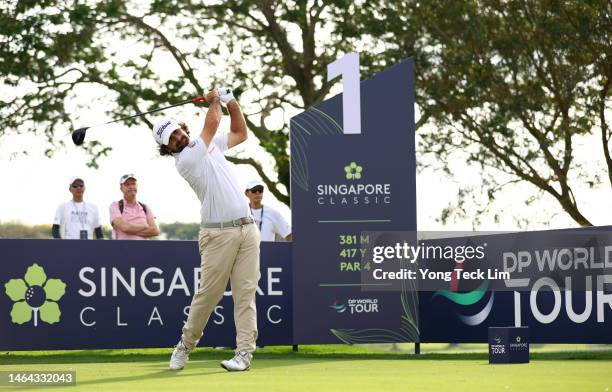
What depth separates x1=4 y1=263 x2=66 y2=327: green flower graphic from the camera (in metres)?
12.6

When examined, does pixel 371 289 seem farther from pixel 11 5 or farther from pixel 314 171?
pixel 11 5

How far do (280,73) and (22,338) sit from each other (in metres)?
14.4

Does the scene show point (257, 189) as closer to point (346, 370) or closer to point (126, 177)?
point (126, 177)

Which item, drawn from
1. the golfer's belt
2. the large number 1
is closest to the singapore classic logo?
the large number 1

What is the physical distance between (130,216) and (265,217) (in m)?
1.42

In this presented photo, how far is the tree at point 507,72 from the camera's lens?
75.5 ft

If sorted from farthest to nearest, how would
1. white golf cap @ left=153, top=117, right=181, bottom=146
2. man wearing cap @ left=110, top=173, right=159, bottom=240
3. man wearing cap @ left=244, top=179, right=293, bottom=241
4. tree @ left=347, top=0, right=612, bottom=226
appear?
tree @ left=347, top=0, right=612, bottom=226 < man wearing cap @ left=244, top=179, right=293, bottom=241 < man wearing cap @ left=110, top=173, right=159, bottom=240 < white golf cap @ left=153, top=117, right=181, bottom=146

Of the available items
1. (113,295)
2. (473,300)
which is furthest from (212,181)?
(473,300)

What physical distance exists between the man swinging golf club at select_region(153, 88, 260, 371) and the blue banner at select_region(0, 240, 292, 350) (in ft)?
10.2

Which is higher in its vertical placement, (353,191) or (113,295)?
(353,191)

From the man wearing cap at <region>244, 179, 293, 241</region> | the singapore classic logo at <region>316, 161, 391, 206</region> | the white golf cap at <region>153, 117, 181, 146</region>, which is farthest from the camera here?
the man wearing cap at <region>244, 179, 293, 241</region>

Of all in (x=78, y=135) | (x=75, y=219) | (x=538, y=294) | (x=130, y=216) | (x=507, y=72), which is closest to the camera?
(x=78, y=135)

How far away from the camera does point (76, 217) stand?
14.1m

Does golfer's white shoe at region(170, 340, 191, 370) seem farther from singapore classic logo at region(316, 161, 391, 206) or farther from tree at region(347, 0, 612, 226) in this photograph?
tree at region(347, 0, 612, 226)
